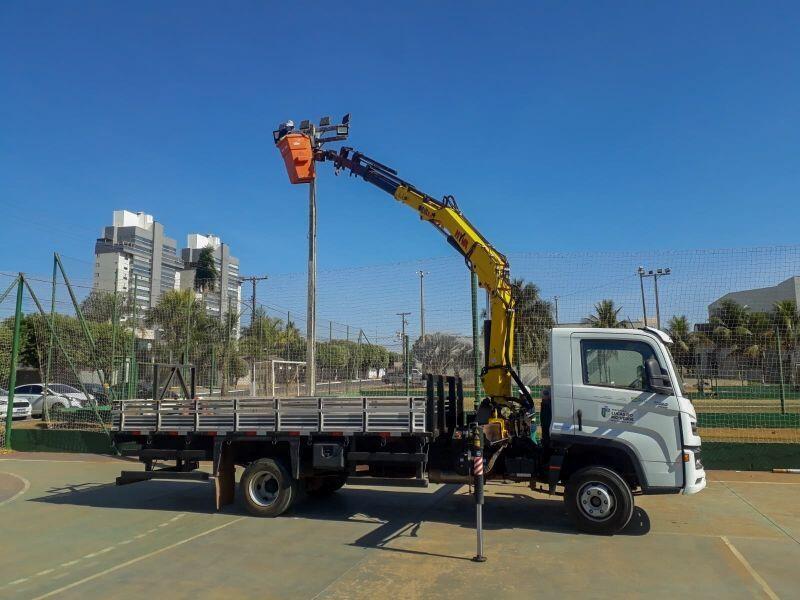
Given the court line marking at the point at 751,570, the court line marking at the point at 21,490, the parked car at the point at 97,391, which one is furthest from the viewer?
the parked car at the point at 97,391

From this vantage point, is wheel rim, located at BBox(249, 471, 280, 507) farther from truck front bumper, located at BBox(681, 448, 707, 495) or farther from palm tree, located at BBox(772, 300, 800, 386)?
palm tree, located at BBox(772, 300, 800, 386)

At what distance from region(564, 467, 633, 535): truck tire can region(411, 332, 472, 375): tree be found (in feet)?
18.2

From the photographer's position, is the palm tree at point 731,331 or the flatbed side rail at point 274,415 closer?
the flatbed side rail at point 274,415

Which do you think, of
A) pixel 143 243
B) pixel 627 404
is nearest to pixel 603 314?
pixel 627 404

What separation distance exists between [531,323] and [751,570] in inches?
248

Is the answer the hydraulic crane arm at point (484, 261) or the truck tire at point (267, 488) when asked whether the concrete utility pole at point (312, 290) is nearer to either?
the hydraulic crane arm at point (484, 261)

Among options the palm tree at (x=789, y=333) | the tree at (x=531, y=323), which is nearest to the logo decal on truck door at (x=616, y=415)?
the tree at (x=531, y=323)

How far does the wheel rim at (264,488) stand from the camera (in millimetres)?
8867

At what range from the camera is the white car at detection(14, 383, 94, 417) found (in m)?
21.6

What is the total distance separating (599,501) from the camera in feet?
25.2

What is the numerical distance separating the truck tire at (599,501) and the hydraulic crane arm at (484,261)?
1782mm

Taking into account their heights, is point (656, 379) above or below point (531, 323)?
below

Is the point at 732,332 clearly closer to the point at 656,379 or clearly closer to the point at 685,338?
the point at 685,338

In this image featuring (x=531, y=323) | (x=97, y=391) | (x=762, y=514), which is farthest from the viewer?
(x=97, y=391)
